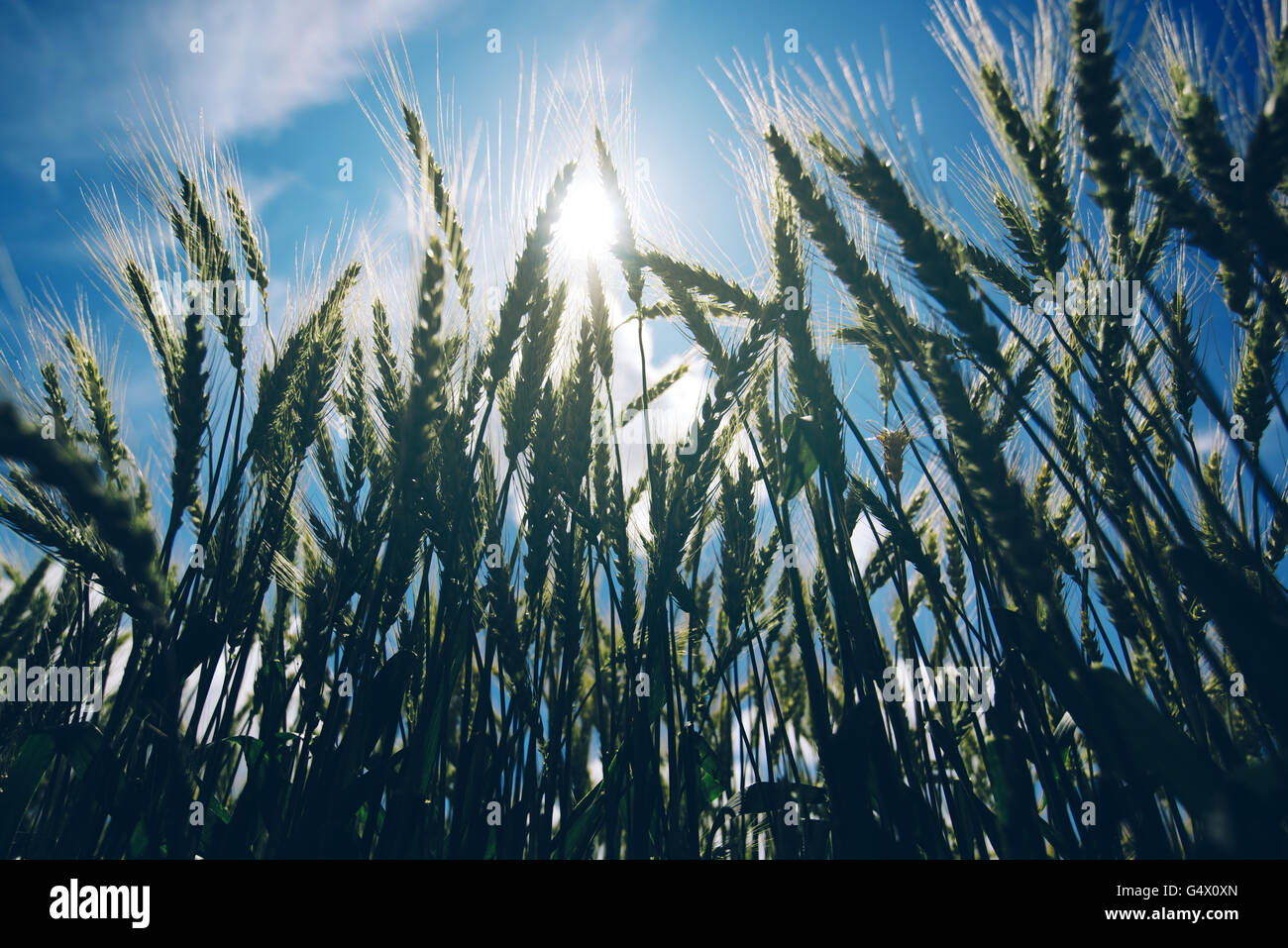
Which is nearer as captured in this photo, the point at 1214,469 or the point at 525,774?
the point at 525,774

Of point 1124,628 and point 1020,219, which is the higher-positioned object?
point 1020,219

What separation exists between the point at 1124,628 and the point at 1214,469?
1072mm

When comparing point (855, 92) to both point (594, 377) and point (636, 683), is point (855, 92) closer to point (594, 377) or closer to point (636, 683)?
point (594, 377)

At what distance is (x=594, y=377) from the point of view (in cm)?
175

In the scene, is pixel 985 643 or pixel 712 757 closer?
pixel 985 643

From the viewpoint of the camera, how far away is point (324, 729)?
1.25 metres

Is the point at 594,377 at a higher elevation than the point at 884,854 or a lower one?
higher
